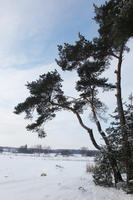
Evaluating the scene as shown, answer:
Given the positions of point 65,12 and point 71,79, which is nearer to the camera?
point 65,12

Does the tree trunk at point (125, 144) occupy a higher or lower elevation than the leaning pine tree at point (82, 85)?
lower

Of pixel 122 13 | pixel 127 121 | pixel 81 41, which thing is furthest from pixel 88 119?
pixel 122 13

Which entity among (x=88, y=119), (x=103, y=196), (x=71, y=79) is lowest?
(x=103, y=196)

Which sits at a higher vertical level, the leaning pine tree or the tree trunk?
the leaning pine tree

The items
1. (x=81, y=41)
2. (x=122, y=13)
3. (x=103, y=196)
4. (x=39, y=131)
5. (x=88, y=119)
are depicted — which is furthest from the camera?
(x=88, y=119)

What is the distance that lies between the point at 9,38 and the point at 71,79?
4229 mm

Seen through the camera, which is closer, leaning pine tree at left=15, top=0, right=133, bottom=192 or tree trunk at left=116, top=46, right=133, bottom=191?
tree trunk at left=116, top=46, right=133, bottom=191

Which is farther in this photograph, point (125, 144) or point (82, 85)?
point (82, 85)

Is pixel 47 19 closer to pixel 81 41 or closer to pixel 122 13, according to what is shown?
pixel 81 41

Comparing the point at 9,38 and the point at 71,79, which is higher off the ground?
the point at 9,38

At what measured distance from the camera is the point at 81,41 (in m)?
7.25

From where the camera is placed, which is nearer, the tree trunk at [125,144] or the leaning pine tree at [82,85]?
the tree trunk at [125,144]

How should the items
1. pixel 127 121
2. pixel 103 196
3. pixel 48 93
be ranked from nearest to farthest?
pixel 103 196
pixel 127 121
pixel 48 93

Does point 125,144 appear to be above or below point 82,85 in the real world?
below
